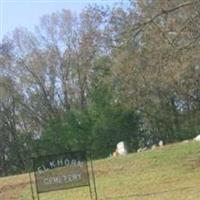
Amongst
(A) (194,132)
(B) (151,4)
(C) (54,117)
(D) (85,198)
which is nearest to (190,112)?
(A) (194,132)

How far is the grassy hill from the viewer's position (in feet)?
53.3

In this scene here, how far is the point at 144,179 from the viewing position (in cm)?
1916

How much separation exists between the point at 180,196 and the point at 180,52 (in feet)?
23.8

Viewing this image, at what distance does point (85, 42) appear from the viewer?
21641mm

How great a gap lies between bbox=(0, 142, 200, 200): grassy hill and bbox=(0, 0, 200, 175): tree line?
2.81 metres

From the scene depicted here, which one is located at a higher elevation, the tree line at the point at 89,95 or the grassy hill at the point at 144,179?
the tree line at the point at 89,95

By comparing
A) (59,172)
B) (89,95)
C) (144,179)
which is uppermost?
(89,95)

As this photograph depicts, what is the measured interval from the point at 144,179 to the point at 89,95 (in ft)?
99.3

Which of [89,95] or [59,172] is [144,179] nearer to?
[59,172]

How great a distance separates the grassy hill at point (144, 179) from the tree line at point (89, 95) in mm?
2808

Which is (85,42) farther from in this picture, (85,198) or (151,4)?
(85,198)

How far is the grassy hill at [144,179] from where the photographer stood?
16.2 meters

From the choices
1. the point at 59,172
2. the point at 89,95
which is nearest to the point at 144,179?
the point at 59,172

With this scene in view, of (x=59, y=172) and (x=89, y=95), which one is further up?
(x=89, y=95)
